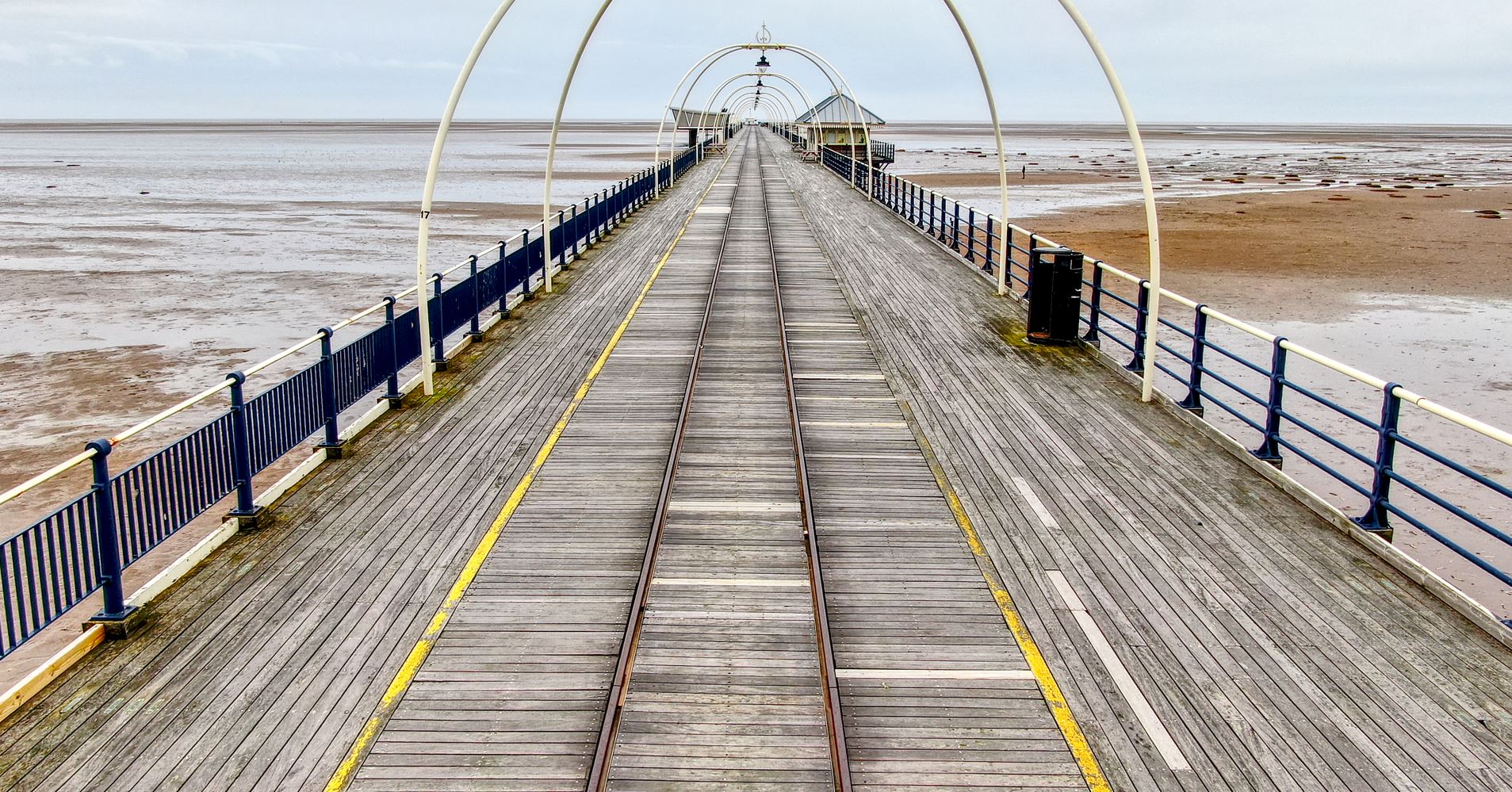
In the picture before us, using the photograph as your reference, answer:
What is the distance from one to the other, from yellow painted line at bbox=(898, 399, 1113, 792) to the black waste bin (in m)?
6.29

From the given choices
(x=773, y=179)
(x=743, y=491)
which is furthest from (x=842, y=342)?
(x=773, y=179)

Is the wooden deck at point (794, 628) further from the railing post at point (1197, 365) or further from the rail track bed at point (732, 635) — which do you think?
the railing post at point (1197, 365)

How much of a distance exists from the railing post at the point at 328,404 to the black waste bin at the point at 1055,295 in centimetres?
964

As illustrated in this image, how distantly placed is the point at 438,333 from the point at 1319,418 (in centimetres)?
1403

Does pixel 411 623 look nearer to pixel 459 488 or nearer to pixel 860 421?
pixel 459 488

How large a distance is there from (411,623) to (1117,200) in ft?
194

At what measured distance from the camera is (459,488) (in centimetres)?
1005

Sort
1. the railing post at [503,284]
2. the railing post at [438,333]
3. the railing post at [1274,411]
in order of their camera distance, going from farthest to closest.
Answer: the railing post at [503,284]
the railing post at [438,333]
the railing post at [1274,411]

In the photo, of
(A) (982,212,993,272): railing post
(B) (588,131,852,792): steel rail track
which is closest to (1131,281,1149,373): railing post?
Result: (B) (588,131,852,792): steel rail track

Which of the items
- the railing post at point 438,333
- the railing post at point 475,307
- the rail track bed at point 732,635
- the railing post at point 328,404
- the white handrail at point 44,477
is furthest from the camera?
the railing post at point 475,307

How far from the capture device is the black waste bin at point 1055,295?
15.4 m

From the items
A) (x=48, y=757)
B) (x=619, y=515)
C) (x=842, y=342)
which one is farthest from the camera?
(x=842, y=342)

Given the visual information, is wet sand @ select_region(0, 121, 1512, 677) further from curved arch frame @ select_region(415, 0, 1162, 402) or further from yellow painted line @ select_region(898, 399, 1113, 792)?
yellow painted line @ select_region(898, 399, 1113, 792)

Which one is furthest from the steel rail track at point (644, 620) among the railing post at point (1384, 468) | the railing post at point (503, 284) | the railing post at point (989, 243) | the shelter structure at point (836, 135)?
the shelter structure at point (836, 135)
